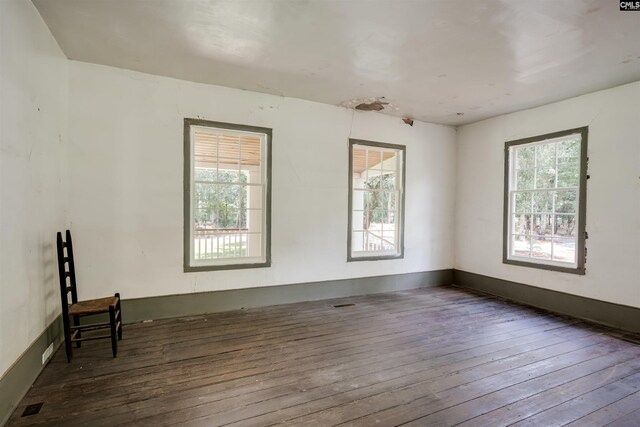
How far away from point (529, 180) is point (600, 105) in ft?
4.15

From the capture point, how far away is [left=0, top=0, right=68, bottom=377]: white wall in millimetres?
2056

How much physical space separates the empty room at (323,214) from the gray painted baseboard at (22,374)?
0.07 ft

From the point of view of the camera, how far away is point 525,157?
16.3 feet

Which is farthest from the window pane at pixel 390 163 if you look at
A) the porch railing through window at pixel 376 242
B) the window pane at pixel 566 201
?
the window pane at pixel 566 201

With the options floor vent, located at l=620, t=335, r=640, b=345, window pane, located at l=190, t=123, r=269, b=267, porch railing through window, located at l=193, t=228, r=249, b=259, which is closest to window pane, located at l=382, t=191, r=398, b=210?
window pane, located at l=190, t=123, r=269, b=267

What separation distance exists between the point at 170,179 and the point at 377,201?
3.21 metres

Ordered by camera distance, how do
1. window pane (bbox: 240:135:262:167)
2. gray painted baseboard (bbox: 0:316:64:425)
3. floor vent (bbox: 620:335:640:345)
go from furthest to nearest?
window pane (bbox: 240:135:262:167)
floor vent (bbox: 620:335:640:345)
gray painted baseboard (bbox: 0:316:64:425)

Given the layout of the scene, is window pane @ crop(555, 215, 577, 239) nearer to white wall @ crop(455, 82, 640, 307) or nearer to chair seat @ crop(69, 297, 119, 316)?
white wall @ crop(455, 82, 640, 307)

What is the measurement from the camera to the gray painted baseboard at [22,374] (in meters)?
2.00

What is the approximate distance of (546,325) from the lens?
12.8 feet

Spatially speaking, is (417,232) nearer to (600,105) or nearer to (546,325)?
(546,325)

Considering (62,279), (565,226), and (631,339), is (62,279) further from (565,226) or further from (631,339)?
(565,226)

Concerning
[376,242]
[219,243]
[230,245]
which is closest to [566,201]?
[376,242]

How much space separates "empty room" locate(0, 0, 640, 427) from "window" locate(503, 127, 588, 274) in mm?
30
